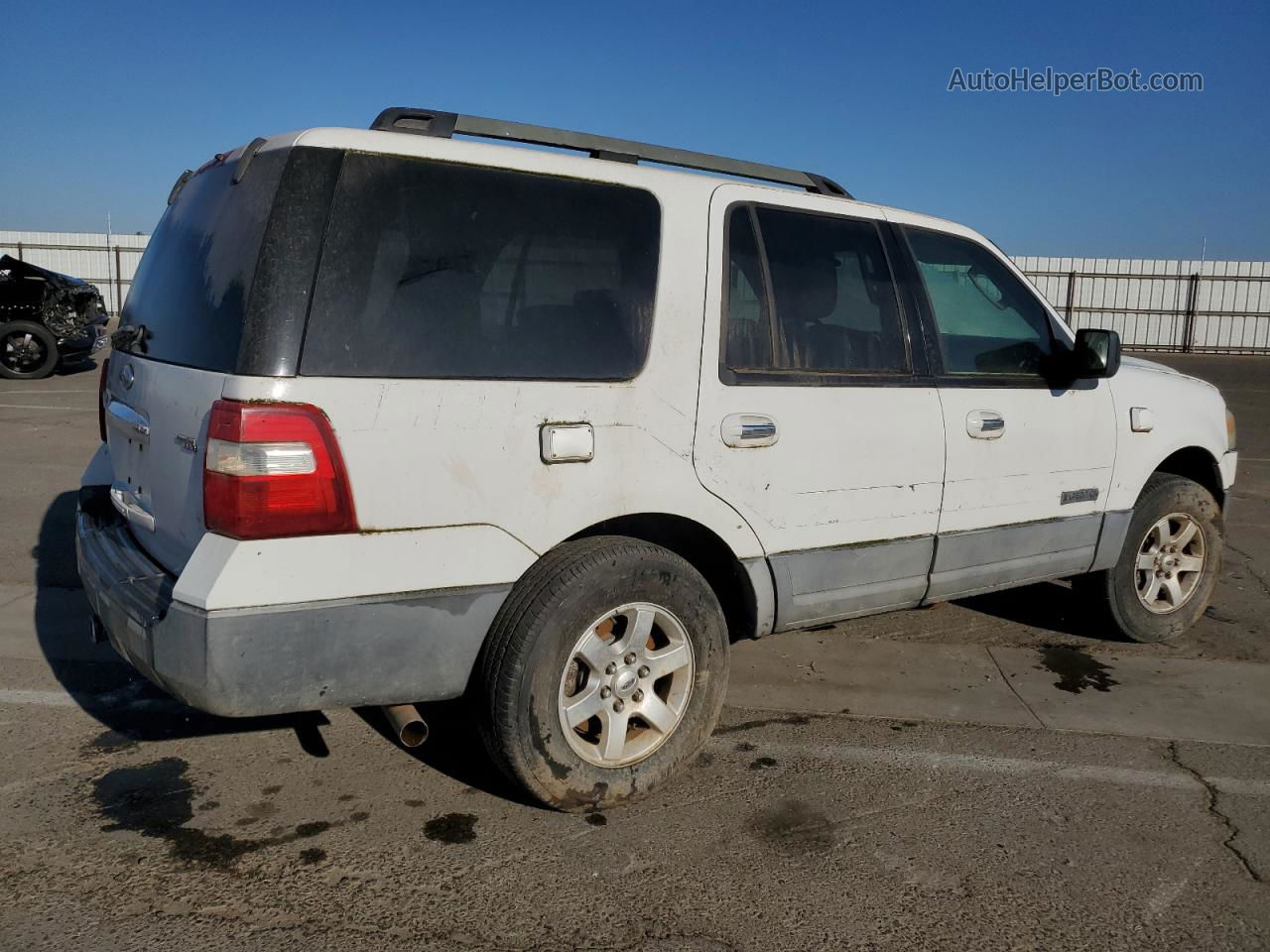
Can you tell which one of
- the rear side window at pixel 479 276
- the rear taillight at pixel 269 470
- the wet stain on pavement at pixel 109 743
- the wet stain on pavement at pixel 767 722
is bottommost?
the wet stain on pavement at pixel 109 743

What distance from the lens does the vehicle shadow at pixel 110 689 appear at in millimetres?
3834

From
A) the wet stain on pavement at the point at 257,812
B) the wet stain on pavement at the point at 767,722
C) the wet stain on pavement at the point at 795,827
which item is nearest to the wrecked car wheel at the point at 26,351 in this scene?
the wet stain on pavement at the point at 257,812

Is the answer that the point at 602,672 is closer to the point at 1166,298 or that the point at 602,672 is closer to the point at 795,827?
the point at 795,827

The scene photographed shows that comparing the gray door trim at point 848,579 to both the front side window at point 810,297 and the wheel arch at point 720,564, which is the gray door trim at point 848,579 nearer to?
the wheel arch at point 720,564

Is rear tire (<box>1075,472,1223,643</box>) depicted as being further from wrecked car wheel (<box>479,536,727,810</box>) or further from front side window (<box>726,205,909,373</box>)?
wrecked car wheel (<box>479,536,727,810</box>)

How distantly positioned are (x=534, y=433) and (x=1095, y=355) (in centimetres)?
256

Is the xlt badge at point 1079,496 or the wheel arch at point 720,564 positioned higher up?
the xlt badge at point 1079,496

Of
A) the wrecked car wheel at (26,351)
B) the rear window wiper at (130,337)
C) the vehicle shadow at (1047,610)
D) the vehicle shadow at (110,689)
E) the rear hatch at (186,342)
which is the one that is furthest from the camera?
the wrecked car wheel at (26,351)

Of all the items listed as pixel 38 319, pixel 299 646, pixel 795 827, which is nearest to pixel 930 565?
pixel 795 827

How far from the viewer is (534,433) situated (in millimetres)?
2994

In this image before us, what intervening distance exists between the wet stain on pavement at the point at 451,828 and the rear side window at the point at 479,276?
137 cm

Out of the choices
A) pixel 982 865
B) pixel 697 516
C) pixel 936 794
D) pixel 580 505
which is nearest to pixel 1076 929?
pixel 982 865

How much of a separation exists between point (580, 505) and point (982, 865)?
1.56 metres

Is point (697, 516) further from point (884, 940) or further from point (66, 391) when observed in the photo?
point (66, 391)
